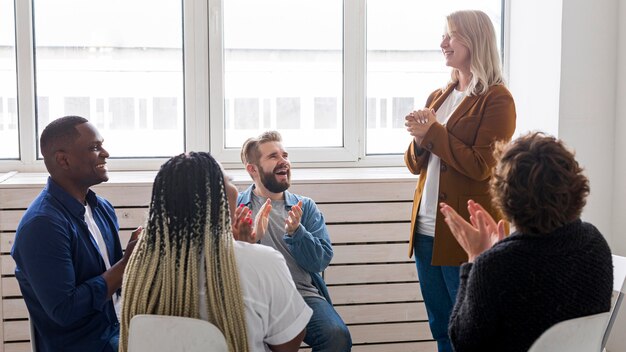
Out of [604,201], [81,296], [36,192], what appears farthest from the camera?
[604,201]

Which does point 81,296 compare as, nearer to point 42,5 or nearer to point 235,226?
point 235,226

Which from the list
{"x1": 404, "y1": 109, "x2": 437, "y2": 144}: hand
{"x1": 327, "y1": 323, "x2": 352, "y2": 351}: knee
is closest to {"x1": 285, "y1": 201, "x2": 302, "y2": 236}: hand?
{"x1": 327, "y1": 323, "x2": 352, "y2": 351}: knee

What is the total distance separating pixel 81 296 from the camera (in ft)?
6.69

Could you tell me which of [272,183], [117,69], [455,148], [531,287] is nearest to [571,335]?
[531,287]

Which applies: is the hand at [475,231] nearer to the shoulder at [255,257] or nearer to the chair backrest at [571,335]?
the chair backrest at [571,335]

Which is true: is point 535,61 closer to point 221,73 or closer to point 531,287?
point 221,73

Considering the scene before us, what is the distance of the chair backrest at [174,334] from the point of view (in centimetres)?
166

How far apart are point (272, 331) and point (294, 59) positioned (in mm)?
2173

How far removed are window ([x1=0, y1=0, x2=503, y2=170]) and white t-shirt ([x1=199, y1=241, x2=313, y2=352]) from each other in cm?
196

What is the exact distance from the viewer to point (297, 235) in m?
2.64

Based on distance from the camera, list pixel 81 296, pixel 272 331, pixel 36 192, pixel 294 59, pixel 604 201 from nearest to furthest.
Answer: pixel 272 331, pixel 81 296, pixel 36 192, pixel 604 201, pixel 294 59

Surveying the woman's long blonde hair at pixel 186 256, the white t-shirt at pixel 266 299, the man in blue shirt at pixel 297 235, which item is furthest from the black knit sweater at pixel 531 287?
the man in blue shirt at pixel 297 235

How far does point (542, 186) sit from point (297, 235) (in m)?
1.14

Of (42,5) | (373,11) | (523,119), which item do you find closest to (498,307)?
(523,119)
